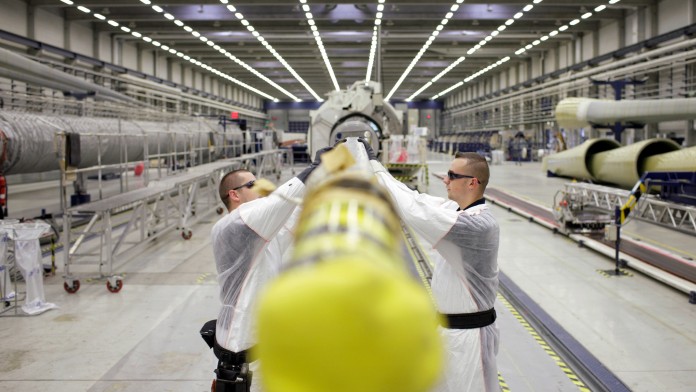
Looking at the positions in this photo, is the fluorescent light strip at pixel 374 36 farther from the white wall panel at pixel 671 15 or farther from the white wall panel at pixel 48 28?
the white wall panel at pixel 48 28

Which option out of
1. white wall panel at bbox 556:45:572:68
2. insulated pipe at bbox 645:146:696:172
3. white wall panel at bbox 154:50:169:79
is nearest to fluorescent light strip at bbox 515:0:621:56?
white wall panel at bbox 556:45:572:68

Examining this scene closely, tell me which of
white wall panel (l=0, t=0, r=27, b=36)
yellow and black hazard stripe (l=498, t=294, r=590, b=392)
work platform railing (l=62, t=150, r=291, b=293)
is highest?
white wall panel (l=0, t=0, r=27, b=36)

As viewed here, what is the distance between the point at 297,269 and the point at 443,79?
4811 centimetres

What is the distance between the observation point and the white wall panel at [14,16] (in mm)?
18864

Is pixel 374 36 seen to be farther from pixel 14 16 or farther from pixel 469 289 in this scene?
pixel 469 289

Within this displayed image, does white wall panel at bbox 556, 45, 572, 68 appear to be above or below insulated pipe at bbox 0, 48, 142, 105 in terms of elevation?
above

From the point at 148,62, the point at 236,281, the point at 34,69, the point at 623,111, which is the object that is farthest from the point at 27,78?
the point at 148,62

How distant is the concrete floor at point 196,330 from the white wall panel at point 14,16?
46.9 ft

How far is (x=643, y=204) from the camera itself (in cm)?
1182

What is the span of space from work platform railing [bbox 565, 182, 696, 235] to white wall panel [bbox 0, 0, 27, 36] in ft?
61.1

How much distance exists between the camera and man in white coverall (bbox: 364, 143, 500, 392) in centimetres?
298

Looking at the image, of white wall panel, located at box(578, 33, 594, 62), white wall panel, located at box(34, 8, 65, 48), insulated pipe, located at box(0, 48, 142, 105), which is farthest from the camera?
white wall panel, located at box(578, 33, 594, 62)

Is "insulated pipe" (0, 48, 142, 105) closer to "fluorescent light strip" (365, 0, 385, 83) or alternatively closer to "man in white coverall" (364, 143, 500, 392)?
"fluorescent light strip" (365, 0, 385, 83)

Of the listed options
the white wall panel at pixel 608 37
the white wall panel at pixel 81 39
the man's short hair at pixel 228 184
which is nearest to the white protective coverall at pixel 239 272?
the man's short hair at pixel 228 184
